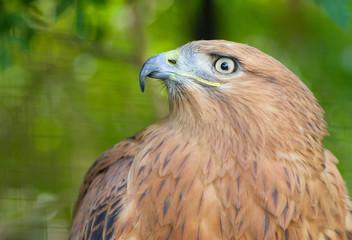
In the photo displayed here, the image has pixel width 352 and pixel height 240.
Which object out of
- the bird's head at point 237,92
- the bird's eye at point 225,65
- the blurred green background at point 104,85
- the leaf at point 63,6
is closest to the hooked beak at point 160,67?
the bird's head at point 237,92

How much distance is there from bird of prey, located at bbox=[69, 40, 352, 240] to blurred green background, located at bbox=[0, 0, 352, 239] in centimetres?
178

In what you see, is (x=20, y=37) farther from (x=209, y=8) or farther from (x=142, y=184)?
(x=142, y=184)

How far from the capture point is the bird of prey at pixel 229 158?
69.4 inches

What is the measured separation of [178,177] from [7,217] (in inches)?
111

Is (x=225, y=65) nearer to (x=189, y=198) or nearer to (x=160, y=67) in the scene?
(x=160, y=67)

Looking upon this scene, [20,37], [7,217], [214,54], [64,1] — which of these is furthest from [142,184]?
[7,217]

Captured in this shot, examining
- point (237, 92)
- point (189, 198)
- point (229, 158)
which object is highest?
point (237, 92)

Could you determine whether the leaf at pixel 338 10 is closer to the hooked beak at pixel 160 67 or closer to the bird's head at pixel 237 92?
the bird's head at pixel 237 92

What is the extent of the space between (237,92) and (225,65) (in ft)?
0.40

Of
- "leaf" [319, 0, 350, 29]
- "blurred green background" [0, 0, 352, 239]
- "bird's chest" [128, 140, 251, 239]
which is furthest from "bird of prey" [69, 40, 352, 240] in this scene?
"blurred green background" [0, 0, 352, 239]

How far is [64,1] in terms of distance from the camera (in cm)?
272

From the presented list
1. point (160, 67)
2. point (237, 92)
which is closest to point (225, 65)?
point (237, 92)

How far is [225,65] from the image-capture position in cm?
179

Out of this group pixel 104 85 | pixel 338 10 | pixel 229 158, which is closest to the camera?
pixel 229 158
